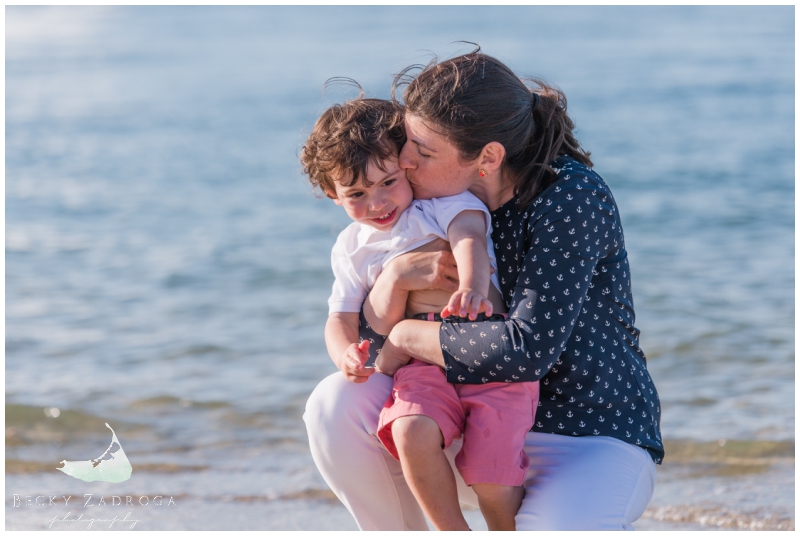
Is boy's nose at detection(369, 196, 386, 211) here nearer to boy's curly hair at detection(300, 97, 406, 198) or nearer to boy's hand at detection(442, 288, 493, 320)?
boy's curly hair at detection(300, 97, 406, 198)

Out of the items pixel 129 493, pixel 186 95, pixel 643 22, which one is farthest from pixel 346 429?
pixel 643 22

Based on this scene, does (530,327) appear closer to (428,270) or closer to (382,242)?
(428,270)

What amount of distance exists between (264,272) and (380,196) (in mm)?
4824

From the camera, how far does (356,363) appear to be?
2260mm

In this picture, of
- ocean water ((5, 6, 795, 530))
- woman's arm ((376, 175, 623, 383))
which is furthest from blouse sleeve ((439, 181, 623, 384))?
ocean water ((5, 6, 795, 530))

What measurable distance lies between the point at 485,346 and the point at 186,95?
14764 millimetres

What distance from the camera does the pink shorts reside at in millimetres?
2158

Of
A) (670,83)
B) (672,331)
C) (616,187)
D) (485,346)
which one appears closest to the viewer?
(485,346)

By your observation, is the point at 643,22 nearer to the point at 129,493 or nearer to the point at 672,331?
the point at 672,331

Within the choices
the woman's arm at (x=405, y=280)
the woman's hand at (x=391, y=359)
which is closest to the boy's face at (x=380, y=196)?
the woman's arm at (x=405, y=280)

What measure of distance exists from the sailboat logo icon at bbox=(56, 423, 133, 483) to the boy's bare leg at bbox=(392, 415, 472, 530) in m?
2.11

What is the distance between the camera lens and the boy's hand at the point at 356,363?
226 centimetres

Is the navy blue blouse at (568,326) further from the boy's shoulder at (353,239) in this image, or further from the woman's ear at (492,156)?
the boy's shoulder at (353,239)

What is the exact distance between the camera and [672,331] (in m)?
5.48
